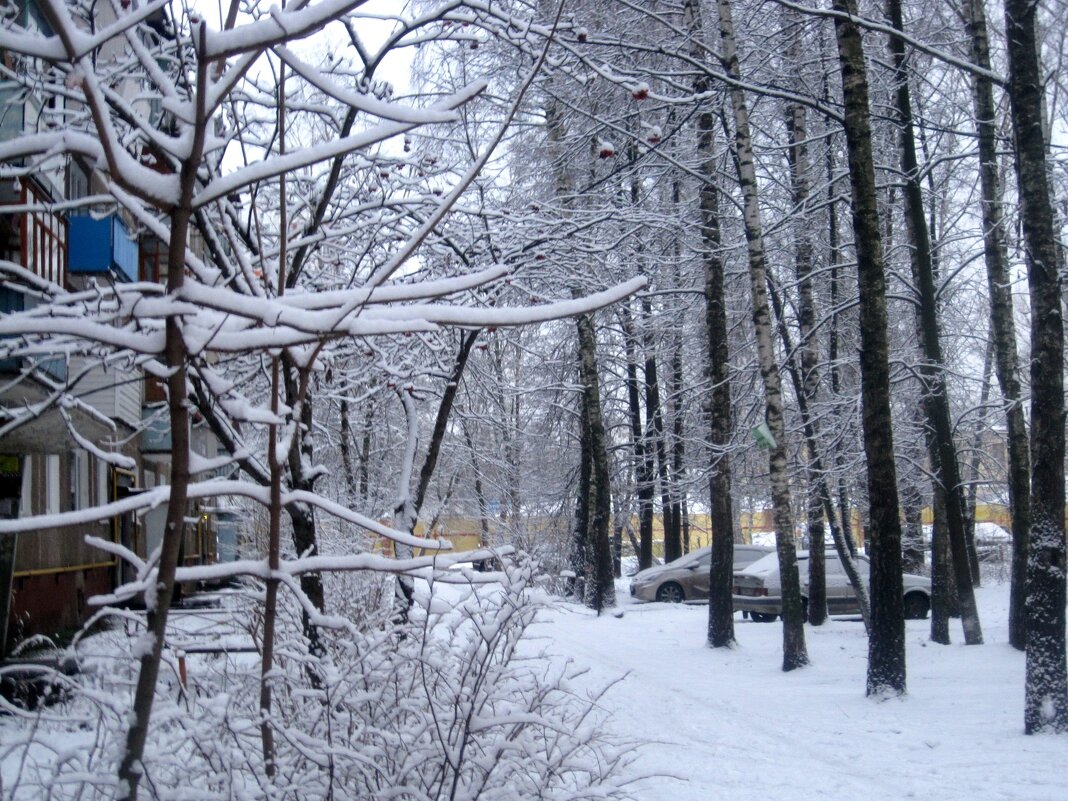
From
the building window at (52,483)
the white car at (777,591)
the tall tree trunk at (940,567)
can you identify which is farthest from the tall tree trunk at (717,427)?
the building window at (52,483)

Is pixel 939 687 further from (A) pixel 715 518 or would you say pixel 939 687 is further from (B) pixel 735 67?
(B) pixel 735 67

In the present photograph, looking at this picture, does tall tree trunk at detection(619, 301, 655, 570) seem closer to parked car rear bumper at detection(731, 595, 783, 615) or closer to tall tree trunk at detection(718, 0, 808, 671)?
parked car rear bumper at detection(731, 595, 783, 615)

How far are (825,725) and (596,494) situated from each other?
41.3ft

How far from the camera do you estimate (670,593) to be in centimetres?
2675

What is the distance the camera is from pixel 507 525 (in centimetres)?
3350

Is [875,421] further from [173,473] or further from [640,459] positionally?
[640,459]

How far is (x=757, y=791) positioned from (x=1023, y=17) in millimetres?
6319

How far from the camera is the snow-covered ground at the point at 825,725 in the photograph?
23.5 ft

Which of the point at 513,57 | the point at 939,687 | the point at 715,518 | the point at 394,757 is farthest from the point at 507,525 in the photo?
the point at 394,757

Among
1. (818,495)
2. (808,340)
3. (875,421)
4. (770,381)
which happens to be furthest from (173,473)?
(818,495)

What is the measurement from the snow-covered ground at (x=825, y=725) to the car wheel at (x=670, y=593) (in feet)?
33.7

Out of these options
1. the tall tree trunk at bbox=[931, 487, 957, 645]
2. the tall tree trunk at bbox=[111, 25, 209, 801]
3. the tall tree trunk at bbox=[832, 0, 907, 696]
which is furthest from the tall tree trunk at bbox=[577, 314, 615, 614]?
the tall tree trunk at bbox=[111, 25, 209, 801]

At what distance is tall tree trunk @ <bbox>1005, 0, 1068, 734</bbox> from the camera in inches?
330

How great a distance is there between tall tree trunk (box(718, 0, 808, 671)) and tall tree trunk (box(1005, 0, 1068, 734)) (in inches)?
188
